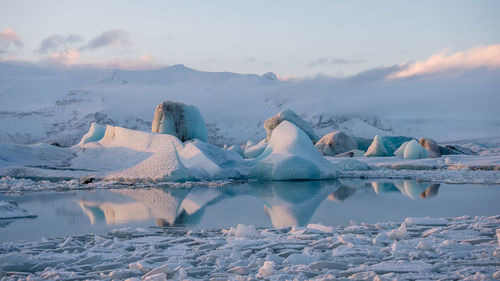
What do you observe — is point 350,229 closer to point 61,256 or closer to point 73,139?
point 61,256

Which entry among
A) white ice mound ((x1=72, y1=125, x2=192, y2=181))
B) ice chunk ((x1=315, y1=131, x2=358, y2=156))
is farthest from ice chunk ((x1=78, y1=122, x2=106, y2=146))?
ice chunk ((x1=315, y1=131, x2=358, y2=156))

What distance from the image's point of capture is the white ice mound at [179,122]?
18.5 m

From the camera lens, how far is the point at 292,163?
11.1 m

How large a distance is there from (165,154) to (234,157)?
7.95ft

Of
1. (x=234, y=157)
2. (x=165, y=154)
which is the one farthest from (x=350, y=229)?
(x=234, y=157)

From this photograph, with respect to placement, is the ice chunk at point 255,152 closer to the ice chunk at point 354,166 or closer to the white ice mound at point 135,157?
the ice chunk at point 354,166

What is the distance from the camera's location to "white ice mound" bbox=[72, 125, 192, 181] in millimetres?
10391

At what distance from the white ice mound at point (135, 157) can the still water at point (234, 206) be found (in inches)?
41.1

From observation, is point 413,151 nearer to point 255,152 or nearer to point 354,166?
point 354,166

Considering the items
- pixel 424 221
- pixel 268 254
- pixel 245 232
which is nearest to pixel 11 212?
pixel 245 232

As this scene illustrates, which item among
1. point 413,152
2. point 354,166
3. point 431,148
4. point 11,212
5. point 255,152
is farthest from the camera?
point 255,152

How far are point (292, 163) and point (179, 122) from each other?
8391mm

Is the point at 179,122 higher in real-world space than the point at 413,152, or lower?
higher

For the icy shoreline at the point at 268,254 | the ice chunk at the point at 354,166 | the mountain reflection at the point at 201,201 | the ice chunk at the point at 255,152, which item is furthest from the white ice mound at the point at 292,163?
the ice chunk at the point at 255,152
